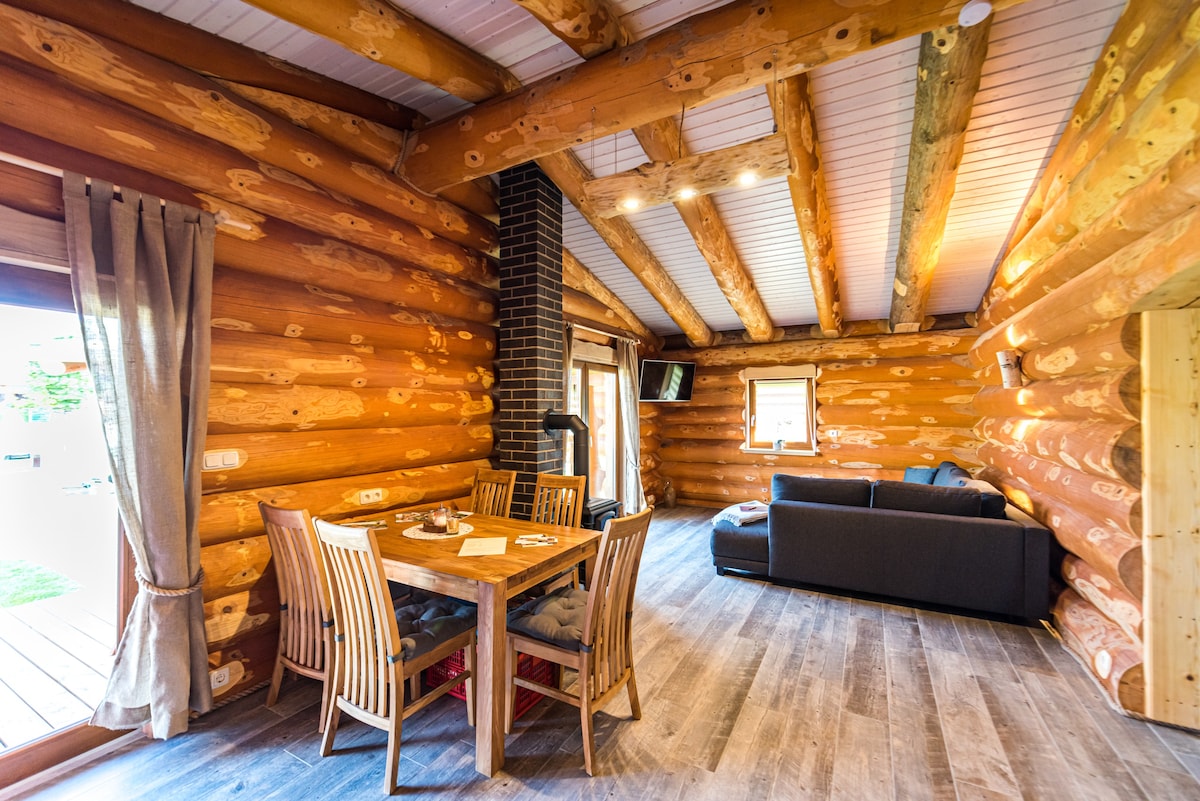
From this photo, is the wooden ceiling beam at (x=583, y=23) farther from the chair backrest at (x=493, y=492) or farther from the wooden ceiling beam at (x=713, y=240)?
the chair backrest at (x=493, y=492)

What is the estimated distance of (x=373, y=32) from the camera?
231 cm

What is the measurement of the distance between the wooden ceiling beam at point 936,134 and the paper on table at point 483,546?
3.57m

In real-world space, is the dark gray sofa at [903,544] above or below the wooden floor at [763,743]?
above

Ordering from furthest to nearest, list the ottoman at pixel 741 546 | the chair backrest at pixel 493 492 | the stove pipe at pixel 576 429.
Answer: the ottoman at pixel 741 546 → the stove pipe at pixel 576 429 → the chair backrest at pixel 493 492

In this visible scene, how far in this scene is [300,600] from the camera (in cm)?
234

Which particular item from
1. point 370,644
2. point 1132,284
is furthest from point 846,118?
point 370,644

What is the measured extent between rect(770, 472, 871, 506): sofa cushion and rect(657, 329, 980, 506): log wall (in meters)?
2.88

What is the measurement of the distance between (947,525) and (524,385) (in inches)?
134

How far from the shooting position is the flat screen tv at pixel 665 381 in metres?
7.13

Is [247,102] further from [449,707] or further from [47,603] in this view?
[449,707]

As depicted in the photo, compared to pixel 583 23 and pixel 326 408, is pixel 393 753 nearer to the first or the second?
pixel 326 408

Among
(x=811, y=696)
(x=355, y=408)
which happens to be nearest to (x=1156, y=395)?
(x=811, y=696)

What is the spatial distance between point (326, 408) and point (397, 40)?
6.67ft

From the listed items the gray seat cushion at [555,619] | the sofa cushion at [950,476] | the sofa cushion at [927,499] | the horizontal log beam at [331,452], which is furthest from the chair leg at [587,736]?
the sofa cushion at [950,476]
